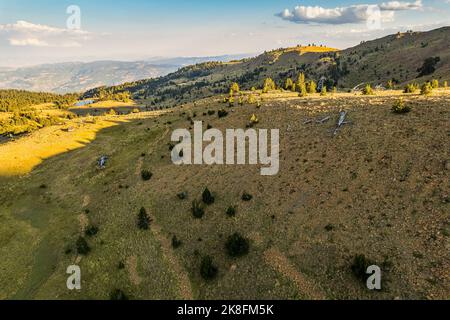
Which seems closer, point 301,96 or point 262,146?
point 262,146

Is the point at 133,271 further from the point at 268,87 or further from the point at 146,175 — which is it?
the point at 268,87

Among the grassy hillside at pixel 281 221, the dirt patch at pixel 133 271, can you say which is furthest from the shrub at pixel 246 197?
the dirt patch at pixel 133 271

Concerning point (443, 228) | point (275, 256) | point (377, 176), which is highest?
point (377, 176)

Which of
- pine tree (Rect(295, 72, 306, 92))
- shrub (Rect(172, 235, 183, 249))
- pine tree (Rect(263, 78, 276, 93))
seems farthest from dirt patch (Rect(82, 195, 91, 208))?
pine tree (Rect(295, 72, 306, 92))

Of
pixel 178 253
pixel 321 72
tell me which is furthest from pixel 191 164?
pixel 321 72

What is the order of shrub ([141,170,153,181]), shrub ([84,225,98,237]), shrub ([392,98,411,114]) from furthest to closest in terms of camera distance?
shrub ([141,170,153,181]), shrub ([392,98,411,114]), shrub ([84,225,98,237])

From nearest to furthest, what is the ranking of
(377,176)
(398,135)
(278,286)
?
(278,286) < (377,176) < (398,135)

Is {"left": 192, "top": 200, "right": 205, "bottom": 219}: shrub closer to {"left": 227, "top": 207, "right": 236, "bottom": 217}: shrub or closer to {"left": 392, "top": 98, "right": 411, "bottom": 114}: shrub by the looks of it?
{"left": 227, "top": 207, "right": 236, "bottom": 217}: shrub
